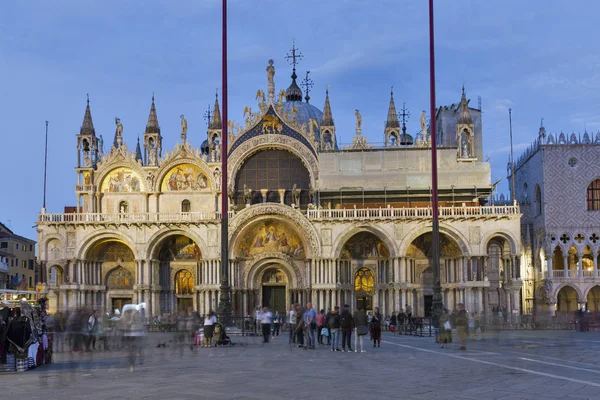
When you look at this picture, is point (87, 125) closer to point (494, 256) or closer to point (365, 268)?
point (365, 268)

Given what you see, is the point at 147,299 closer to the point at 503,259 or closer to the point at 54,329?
the point at 54,329

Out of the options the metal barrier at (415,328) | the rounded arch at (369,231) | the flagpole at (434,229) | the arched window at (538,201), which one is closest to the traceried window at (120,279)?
the rounded arch at (369,231)

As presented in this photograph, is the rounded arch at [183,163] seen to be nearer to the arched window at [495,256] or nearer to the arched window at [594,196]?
the arched window at [495,256]

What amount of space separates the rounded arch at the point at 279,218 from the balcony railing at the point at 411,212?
0.86 meters

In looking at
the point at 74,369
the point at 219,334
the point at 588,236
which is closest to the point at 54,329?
the point at 219,334

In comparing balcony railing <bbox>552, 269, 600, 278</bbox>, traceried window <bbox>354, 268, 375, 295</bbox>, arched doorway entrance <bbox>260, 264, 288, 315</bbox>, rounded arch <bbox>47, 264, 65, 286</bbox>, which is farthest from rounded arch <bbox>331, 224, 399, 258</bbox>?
rounded arch <bbox>47, 264, 65, 286</bbox>

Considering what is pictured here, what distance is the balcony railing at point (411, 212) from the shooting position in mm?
47588

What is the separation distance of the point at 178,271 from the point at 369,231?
13450 millimetres

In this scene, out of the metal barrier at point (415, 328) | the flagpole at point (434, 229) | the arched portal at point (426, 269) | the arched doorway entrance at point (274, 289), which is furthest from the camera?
the arched doorway entrance at point (274, 289)

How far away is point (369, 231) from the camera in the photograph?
48.3 m

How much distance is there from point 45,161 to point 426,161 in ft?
86.4

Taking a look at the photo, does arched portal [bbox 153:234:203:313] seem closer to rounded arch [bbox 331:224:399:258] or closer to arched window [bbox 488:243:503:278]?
rounded arch [bbox 331:224:399:258]

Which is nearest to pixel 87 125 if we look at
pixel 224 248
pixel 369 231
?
pixel 369 231

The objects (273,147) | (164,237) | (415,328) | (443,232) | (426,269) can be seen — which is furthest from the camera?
(273,147)
